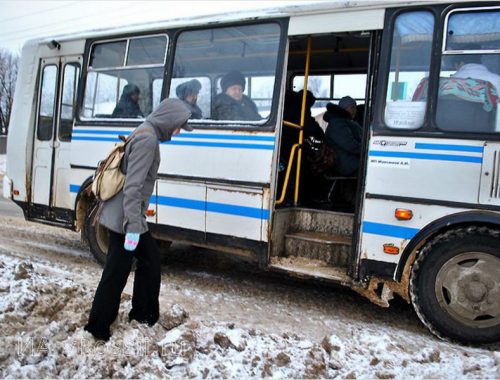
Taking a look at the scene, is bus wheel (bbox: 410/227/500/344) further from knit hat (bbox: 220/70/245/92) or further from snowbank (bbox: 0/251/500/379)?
knit hat (bbox: 220/70/245/92)

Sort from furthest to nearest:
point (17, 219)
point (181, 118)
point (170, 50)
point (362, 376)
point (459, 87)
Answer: point (17, 219), point (170, 50), point (459, 87), point (181, 118), point (362, 376)

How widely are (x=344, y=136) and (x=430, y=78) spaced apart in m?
1.63

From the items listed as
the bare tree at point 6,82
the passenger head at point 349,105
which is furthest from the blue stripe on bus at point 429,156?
the bare tree at point 6,82

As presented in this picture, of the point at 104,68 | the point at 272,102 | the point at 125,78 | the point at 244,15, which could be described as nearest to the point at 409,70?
the point at 272,102

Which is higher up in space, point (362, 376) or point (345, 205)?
point (345, 205)

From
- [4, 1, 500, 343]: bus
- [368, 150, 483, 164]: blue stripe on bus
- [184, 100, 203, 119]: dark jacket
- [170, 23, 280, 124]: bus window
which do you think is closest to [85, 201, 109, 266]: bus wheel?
[4, 1, 500, 343]: bus

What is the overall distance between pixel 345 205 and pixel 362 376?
9.22 feet

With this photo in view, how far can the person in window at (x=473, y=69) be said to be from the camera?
4012 millimetres

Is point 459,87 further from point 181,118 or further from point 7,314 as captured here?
point 7,314

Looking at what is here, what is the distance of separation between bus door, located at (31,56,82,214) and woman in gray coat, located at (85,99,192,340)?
306 cm

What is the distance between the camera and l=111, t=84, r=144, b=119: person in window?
595cm

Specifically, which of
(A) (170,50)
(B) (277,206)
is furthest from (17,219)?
(B) (277,206)

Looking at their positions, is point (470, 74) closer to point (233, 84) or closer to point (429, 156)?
point (429, 156)

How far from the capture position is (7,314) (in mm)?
3844
